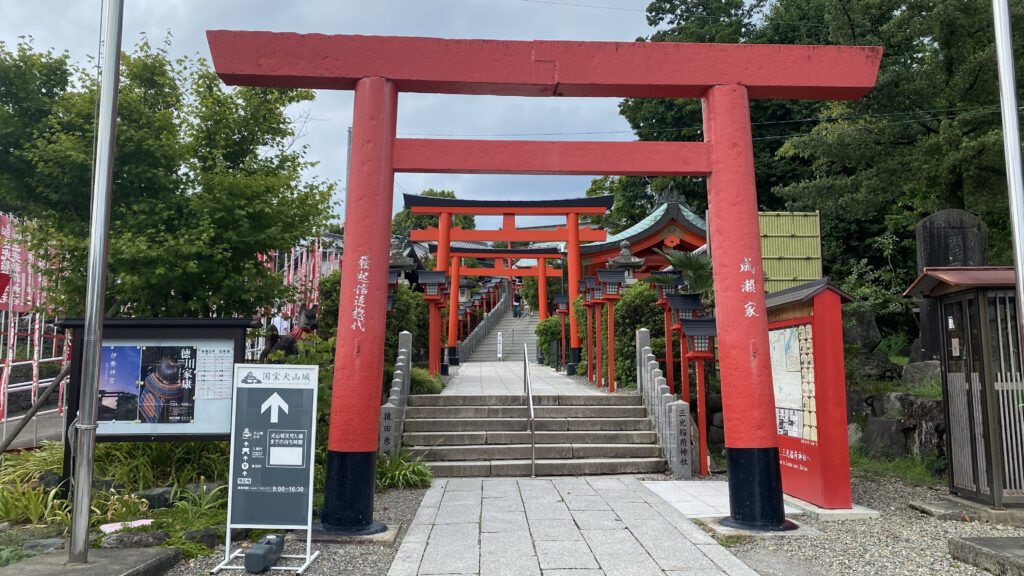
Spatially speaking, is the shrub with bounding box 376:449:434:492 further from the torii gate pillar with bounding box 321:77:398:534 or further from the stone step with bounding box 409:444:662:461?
the torii gate pillar with bounding box 321:77:398:534

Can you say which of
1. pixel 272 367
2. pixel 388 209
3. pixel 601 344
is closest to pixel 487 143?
pixel 388 209

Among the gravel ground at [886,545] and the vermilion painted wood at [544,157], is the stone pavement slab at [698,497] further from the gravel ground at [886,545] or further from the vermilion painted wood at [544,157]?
the vermilion painted wood at [544,157]

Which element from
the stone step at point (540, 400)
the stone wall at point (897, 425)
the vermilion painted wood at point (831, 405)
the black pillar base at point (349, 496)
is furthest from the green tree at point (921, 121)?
the black pillar base at point (349, 496)

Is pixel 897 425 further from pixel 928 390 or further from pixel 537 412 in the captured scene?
pixel 537 412

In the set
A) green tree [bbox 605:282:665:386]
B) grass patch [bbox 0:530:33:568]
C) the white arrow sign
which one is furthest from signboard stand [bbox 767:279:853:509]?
→ grass patch [bbox 0:530:33:568]

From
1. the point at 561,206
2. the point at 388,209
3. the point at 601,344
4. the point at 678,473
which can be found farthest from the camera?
the point at 561,206

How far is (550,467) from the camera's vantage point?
29.2ft

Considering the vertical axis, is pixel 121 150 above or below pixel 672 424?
above

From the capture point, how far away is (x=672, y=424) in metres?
8.84

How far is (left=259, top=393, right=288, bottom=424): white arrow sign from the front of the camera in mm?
5293

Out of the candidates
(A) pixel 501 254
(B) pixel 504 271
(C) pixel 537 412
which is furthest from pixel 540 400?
(B) pixel 504 271

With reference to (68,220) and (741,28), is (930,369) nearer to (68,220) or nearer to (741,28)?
(68,220)

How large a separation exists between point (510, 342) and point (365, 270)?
76.7 feet

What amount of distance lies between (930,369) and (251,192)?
10280 mm
